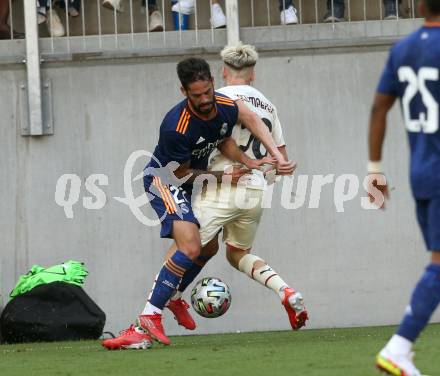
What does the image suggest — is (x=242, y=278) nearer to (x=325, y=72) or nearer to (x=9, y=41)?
(x=325, y=72)

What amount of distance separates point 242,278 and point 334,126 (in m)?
1.68

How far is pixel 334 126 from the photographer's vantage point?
11.5m

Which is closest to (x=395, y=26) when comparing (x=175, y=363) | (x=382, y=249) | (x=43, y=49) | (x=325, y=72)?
(x=325, y=72)

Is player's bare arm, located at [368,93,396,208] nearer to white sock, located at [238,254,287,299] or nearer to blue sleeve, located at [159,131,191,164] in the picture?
blue sleeve, located at [159,131,191,164]

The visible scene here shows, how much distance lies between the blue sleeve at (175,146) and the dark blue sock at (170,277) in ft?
1.98

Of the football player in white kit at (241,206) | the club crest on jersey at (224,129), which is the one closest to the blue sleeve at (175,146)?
the club crest on jersey at (224,129)

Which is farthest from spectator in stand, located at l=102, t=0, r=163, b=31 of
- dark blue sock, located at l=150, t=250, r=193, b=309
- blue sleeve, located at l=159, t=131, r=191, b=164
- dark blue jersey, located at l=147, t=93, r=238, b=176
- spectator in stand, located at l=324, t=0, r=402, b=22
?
dark blue sock, located at l=150, t=250, r=193, b=309

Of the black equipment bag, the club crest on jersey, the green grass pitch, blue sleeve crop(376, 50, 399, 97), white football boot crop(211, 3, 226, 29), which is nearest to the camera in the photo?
blue sleeve crop(376, 50, 399, 97)

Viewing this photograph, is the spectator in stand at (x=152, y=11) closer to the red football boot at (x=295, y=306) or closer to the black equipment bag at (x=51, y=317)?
the black equipment bag at (x=51, y=317)

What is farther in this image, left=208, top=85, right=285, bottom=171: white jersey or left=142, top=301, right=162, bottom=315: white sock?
left=208, top=85, right=285, bottom=171: white jersey

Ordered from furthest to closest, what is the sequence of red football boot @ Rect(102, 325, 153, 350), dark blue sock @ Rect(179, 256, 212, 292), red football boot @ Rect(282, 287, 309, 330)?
dark blue sock @ Rect(179, 256, 212, 292) → red football boot @ Rect(282, 287, 309, 330) → red football boot @ Rect(102, 325, 153, 350)

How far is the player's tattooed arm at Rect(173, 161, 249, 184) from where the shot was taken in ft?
25.9

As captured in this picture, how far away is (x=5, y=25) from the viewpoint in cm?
1162

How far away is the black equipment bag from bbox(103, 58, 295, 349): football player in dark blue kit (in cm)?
204
